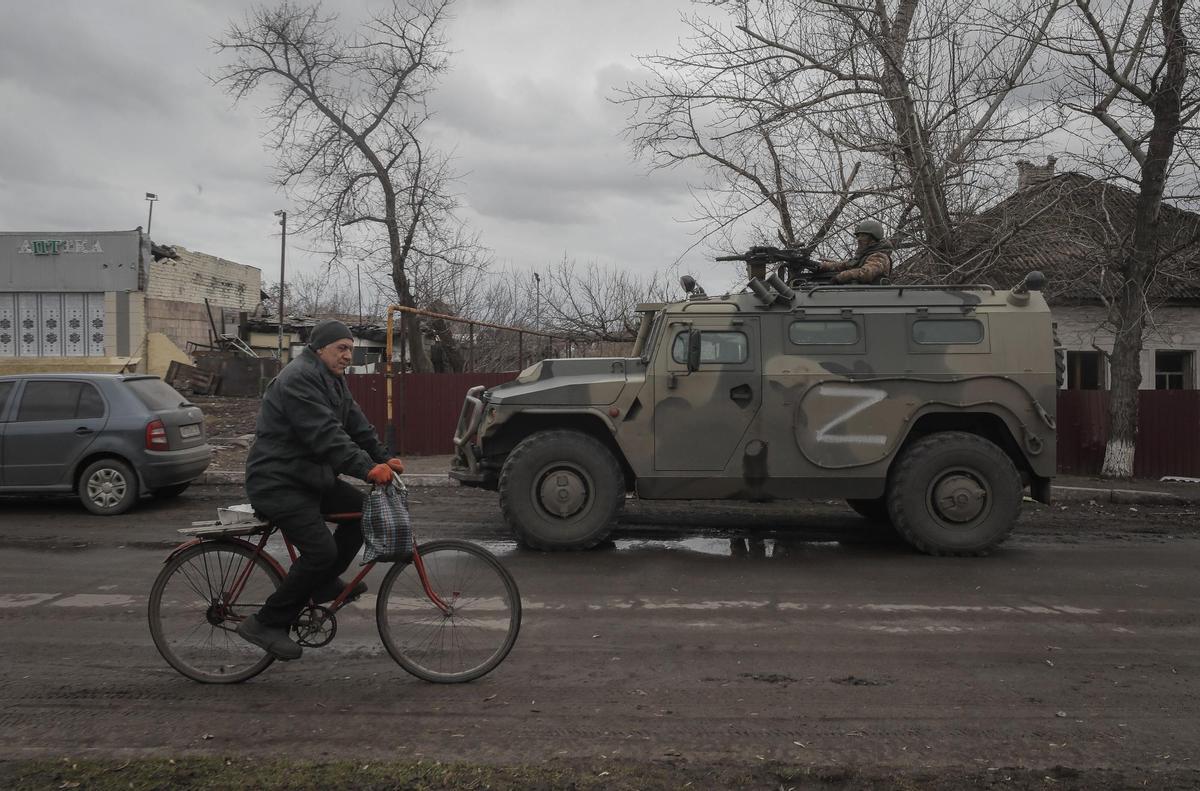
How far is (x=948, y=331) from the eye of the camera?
8.15m

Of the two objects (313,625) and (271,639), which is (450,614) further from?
(271,639)

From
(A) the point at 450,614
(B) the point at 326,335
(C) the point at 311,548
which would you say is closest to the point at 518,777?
(A) the point at 450,614

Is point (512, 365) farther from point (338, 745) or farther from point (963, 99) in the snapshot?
point (338, 745)

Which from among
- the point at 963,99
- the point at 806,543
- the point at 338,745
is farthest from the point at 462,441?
the point at 963,99

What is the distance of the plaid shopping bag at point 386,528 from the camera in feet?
14.4

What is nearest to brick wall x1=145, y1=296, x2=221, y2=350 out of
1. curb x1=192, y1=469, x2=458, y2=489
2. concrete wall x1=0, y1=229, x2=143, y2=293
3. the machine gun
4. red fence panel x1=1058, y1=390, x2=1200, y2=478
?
concrete wall x1=0, y1=229, x2=143, y2=293

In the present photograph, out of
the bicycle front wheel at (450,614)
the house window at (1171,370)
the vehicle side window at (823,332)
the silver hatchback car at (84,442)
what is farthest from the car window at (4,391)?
the house window at (1171,370)

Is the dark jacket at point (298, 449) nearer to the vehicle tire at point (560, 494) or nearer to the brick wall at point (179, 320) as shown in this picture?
the vehicle tire at point (560, 494)

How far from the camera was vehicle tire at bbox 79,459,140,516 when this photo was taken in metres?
9.95

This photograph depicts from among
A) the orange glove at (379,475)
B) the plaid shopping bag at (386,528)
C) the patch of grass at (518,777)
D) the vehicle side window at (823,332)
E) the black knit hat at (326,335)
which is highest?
the vehicle side window at (823,332)

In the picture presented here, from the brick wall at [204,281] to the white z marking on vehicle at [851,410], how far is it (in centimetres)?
2558

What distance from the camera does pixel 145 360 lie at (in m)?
28.0

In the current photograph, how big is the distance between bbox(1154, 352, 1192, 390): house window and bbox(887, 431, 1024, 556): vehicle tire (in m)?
12.7

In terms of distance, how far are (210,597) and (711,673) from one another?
2.60 metres
